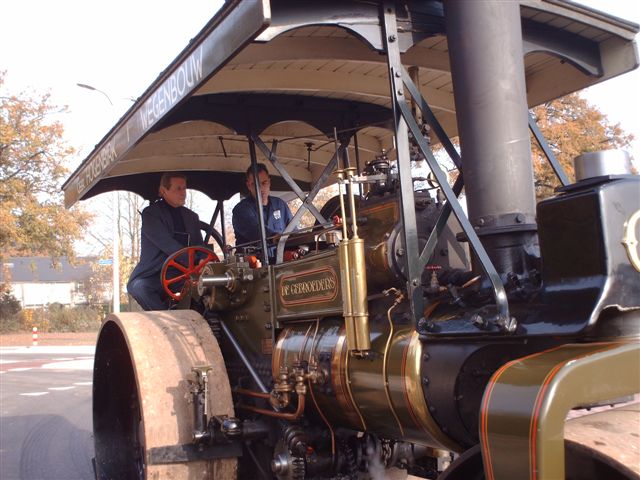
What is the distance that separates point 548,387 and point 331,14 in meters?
1.50

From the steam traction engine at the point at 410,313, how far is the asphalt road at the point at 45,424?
213 centimetres

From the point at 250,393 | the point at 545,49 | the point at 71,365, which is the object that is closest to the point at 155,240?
the point at 250,393

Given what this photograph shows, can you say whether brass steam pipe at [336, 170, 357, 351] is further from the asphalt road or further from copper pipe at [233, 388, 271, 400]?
the asphalt road

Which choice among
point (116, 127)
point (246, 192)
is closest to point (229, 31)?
point (116, 127)

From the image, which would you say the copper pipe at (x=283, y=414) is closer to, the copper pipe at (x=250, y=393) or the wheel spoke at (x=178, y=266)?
the copper pipe at (x=250, y=393)

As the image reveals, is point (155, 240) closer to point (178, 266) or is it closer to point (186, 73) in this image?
point (178, 266)

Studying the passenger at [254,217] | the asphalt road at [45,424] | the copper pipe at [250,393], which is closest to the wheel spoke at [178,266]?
the passenger at [254,217]

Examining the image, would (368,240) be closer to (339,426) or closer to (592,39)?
(339,426)

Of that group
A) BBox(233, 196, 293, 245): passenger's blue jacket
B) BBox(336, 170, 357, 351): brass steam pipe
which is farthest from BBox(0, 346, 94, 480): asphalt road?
BBox(336, 170, 357, 351): brass steam pipe

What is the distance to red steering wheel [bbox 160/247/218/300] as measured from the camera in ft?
13.5

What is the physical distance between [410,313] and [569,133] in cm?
1282

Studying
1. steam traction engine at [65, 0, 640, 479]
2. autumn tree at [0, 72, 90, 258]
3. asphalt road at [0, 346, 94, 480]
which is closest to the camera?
steam traction engine at [65, 0, 640, 479]

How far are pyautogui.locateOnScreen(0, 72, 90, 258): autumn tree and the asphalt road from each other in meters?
13.6

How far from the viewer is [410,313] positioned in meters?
2.26
